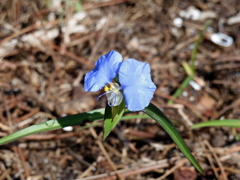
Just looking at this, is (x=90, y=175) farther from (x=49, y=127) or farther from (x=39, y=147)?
(x=49, y=127)

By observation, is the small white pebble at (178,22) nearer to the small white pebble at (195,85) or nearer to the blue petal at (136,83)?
the small white pebble at (195,85)

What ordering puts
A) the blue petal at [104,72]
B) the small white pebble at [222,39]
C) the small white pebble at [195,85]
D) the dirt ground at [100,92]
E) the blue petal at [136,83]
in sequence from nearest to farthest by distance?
the blue petal at [136,83], the blue petal at [104,72], the dirt ground at [100,92], the small white pebble at [195,85], the small white pebble at [222,39]

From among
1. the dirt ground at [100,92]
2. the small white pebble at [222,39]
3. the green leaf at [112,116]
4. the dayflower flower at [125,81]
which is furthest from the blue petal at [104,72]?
the small white pebble at [222,39]

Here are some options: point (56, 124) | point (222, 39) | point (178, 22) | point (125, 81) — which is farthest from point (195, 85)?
point (56, 124)

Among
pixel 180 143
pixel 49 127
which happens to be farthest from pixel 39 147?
pixel 180 143

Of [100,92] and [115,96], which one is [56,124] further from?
[100,92]

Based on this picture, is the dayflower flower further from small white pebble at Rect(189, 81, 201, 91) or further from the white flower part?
small white pebble at Rect(189, 81, 201, 91)
